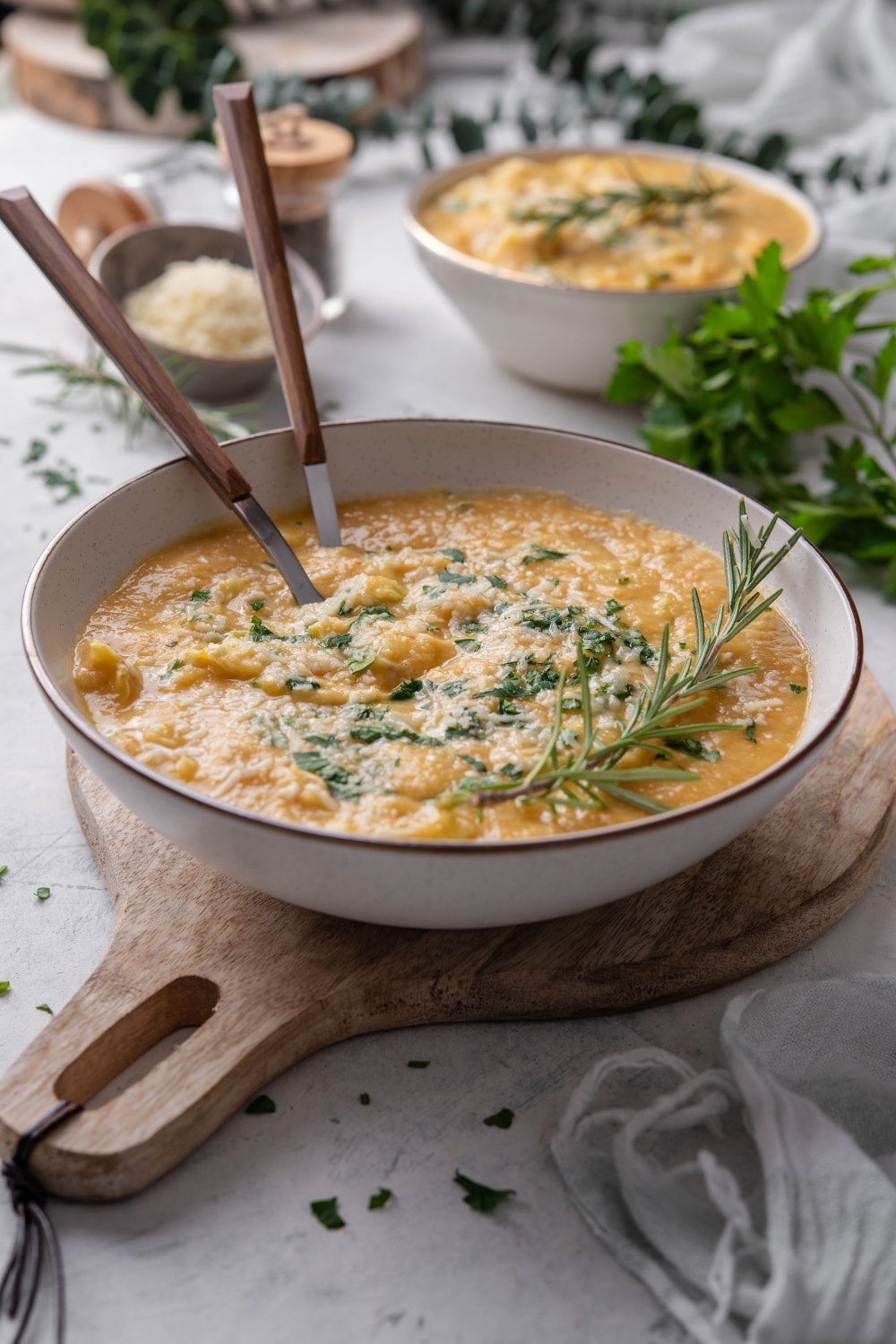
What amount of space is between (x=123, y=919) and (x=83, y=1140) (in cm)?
43

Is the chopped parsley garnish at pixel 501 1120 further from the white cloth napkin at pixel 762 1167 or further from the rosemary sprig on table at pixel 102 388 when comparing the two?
the rosemary sprig on table at pixel 102 388

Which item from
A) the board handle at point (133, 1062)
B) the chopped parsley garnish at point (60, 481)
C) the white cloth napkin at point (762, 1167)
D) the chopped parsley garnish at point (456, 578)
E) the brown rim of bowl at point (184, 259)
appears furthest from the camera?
the brown rim of bowl at point (184, 259)

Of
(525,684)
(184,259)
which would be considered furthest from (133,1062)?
(184,259)

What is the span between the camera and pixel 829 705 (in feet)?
7.14

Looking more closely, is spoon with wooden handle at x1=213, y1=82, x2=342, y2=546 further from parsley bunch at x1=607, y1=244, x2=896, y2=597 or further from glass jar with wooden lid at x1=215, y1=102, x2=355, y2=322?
glass jar with wooden lid at x1=215, y1=102, x2=355, y2=322

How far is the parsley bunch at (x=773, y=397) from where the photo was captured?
10.6 ft

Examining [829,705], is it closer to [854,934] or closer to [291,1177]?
[854,934]

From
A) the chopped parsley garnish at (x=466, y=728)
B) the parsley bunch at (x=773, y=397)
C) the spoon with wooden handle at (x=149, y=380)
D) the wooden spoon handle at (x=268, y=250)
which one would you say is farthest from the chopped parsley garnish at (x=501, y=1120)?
the parsley bunch at (x=773, y=397)

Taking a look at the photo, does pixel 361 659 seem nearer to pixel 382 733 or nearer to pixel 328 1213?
pixel 382 733

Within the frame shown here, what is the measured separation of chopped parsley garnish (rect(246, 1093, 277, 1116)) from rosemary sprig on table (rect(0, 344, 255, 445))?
2.10 meters

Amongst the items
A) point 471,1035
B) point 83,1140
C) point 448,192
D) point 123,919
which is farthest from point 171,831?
point 448,192

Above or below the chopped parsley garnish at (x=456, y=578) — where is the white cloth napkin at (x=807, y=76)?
below

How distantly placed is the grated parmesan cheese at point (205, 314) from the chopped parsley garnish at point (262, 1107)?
233 centimetres

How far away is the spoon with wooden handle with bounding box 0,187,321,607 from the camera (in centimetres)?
240
